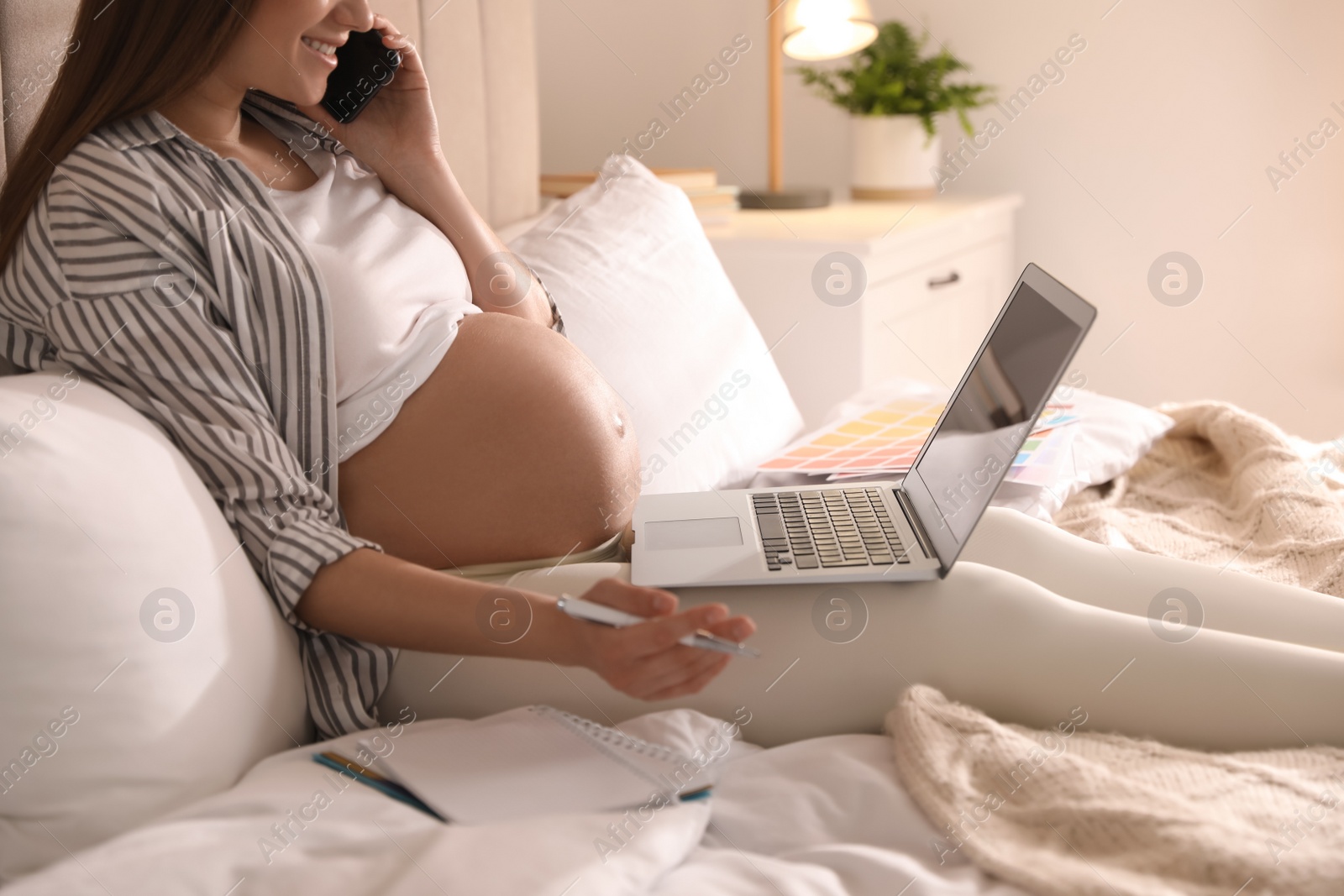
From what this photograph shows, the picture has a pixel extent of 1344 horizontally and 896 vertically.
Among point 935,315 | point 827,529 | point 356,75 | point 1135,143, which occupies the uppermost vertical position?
point 356,75

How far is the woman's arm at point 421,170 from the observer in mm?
1179

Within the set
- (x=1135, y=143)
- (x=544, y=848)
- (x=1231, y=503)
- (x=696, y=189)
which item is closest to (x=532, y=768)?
(x=544, y=848)

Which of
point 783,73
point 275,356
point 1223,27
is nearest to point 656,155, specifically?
point 783,73

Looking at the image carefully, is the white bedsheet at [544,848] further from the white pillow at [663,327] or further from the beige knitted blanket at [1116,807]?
the white pillow at [663,327]

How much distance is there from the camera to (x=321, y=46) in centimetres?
101

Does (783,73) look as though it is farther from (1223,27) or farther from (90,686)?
(90,686)

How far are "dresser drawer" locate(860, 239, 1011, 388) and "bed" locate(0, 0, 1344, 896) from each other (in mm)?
1174

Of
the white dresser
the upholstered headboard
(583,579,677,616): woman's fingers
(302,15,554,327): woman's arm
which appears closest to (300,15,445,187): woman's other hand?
(302,15,554,327): woman's arm

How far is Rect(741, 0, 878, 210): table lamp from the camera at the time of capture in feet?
7.23

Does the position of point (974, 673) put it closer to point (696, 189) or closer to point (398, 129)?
point (398, 129)

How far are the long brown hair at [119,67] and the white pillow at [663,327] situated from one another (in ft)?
1.71

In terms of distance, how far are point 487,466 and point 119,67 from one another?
1.42 ft

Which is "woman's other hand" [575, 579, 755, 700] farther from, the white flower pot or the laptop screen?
the white flower pot

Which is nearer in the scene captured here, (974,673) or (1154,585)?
(974,673)
